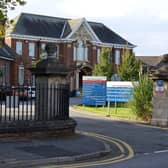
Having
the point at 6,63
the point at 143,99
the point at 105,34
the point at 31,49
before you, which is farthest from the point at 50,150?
the point at 105,34

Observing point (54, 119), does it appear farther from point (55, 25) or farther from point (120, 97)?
point (55, 25)

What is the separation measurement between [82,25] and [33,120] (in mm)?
58525

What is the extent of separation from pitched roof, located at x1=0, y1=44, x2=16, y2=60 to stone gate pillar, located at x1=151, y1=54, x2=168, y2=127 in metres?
34.3

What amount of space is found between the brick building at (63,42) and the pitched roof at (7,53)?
226cm

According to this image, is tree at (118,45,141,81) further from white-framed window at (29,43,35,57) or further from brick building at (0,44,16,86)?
white-framed window at (29,43,35,57)

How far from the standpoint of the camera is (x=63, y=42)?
2844 inches

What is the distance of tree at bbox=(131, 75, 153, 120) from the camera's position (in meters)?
26.4

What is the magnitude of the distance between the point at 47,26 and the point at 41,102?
181 ft

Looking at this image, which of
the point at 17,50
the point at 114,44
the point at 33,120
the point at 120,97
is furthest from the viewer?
the point at 114,44

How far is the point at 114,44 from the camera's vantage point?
79.1 meters

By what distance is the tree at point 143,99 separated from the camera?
26406 millimetres

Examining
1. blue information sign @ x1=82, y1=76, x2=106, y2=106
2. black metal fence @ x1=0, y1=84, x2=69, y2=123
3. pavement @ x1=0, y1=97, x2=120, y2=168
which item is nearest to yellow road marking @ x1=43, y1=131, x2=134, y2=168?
pavement @ x1=0, y1=97, x2=120, y2=168

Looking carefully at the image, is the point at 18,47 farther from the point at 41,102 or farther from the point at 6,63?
the point at 41,102

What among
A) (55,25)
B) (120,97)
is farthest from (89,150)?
(55,25)
